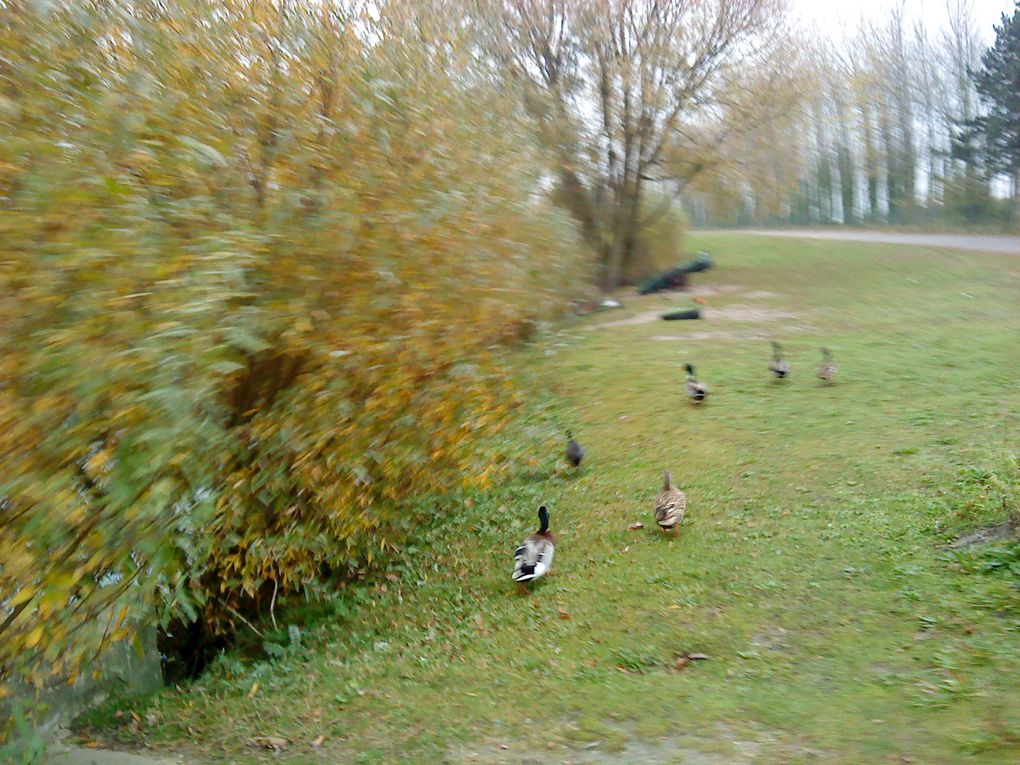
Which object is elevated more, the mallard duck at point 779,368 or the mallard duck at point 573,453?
the mallard duck at point 779,368

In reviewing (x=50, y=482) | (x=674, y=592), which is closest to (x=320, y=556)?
(x=674, y=592)

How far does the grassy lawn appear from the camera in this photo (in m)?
5.54

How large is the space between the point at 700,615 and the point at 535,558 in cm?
165

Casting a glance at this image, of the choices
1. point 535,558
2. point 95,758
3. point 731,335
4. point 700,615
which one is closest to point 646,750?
point 700,615

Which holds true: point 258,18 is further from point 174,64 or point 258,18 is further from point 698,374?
point 698,374

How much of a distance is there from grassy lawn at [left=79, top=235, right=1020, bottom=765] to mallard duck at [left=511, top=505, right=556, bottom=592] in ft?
0.68

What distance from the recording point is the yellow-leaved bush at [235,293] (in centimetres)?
458

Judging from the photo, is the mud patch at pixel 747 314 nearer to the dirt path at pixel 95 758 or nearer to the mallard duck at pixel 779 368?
the mallard duck at pixel 779 368

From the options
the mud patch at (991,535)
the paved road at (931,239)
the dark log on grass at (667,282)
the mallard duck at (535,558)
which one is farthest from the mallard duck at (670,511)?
the paved road at (931,239)

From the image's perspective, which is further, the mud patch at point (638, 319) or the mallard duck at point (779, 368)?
the mud patch at point (638, 319)

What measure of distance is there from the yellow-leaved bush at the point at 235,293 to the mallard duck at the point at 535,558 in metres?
0.78

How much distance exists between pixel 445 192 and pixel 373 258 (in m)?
1.10

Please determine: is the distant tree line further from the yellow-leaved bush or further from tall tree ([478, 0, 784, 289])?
the yellow-leaved bush

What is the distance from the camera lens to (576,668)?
6742 millimetres
